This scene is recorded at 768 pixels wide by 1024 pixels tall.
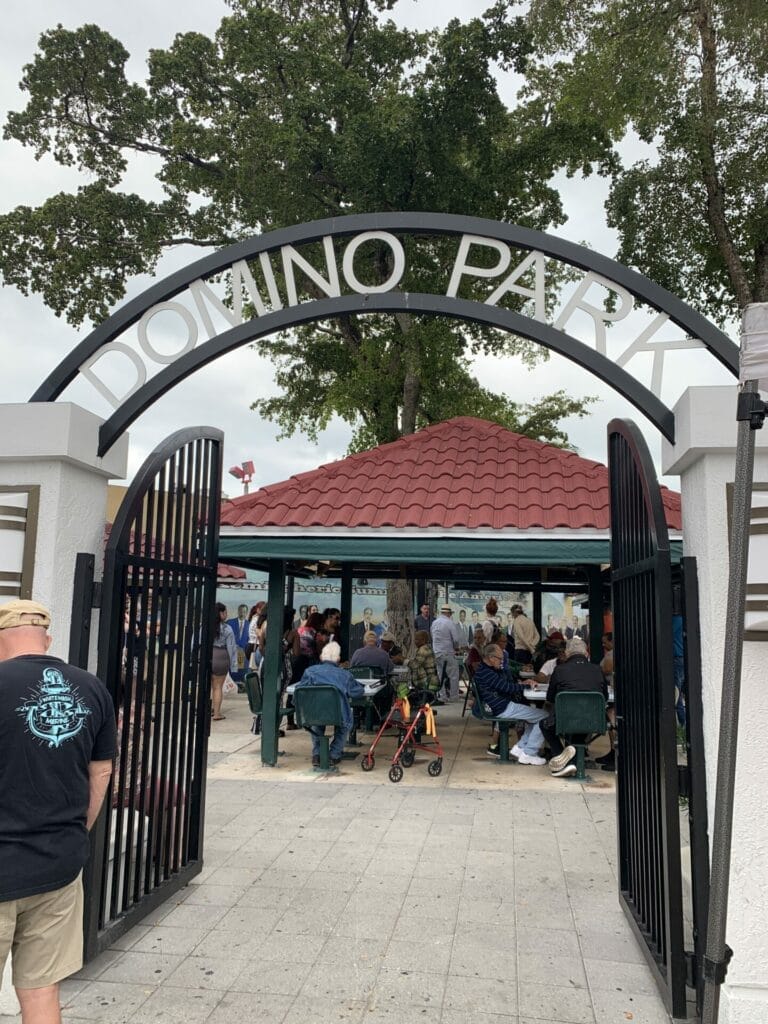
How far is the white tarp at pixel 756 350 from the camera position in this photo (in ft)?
7.61

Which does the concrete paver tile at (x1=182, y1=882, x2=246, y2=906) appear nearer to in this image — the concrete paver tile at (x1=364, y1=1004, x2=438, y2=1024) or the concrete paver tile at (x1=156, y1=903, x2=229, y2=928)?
the concrete paver tile at (x1=156, y1=903, x2=229, y2=928)

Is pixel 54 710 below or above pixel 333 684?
above

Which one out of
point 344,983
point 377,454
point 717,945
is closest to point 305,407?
point 377,454

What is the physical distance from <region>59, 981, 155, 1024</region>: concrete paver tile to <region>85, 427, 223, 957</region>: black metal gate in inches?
9.4

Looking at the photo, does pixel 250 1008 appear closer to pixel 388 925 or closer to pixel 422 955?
pixel 422 955

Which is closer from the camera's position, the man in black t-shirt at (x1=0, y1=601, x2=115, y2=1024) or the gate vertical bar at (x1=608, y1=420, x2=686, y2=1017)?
the man in black t-shirt at (x1=0, y1=601, x2=115, y2=1024)

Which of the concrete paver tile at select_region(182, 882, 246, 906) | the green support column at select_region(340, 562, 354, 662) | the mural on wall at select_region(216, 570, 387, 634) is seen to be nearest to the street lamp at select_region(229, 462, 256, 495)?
the mural on wall at select_region(216, 570, 387, 634)

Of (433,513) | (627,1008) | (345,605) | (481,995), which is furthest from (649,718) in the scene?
(345,605)

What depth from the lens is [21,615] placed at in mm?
2904

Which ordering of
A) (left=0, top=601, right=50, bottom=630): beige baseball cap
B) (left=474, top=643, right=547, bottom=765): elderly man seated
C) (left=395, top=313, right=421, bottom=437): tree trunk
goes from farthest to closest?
(left=395, top=313, right=421, bottom=437): tree trunk, (left=474, top=643, right=547, bottom=765): elderly man seated, (left=0, top=601, right=50, bottom=630): beige baseball cap

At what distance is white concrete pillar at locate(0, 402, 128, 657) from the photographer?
158 inches

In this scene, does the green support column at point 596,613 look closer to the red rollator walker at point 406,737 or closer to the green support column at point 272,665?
the red rollator walker at point 406,737

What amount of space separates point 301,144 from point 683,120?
6.92 m

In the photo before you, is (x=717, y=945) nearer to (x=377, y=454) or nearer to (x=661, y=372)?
(x=661, y=372)
